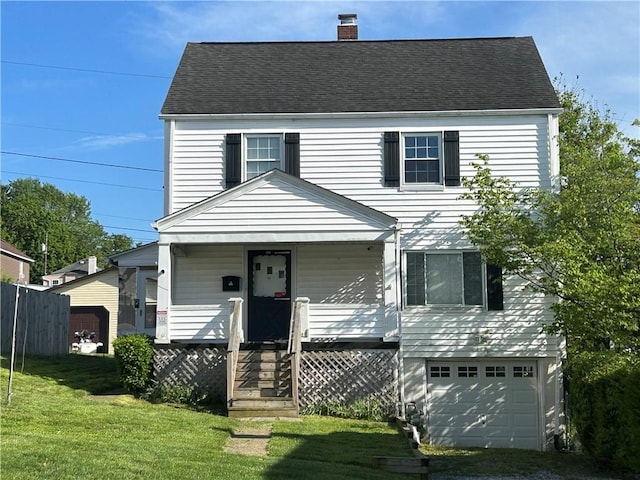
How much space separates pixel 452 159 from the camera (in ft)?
57.3

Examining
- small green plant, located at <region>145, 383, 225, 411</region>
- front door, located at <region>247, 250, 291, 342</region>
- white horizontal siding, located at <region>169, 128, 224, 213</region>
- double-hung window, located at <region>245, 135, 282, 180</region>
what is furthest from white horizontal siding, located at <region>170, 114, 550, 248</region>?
small green plant, located at <region>145, 383, 225, 411</region>

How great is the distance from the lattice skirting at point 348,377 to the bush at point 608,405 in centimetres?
345

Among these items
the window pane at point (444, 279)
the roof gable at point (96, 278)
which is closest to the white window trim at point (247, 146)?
the window pane at point (444, 279)

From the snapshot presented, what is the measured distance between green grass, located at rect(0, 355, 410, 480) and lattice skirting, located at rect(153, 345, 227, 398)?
2.61 ft

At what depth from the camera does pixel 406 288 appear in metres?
17.2

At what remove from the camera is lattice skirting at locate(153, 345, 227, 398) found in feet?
49.6

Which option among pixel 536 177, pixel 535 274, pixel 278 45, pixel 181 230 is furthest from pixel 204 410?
pixel 278 45

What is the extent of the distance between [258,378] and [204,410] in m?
1.19

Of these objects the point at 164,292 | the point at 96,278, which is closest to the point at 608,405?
the point at 164,292

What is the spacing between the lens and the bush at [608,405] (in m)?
11.0

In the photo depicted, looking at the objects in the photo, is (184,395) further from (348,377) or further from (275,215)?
(275,215)

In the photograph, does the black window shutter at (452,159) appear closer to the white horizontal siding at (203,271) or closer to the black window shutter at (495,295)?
the black window shutter at (495,295)

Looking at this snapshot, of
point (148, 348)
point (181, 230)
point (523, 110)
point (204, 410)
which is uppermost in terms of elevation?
point (523, 110)

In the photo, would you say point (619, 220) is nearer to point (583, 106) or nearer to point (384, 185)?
point (384, 185)
